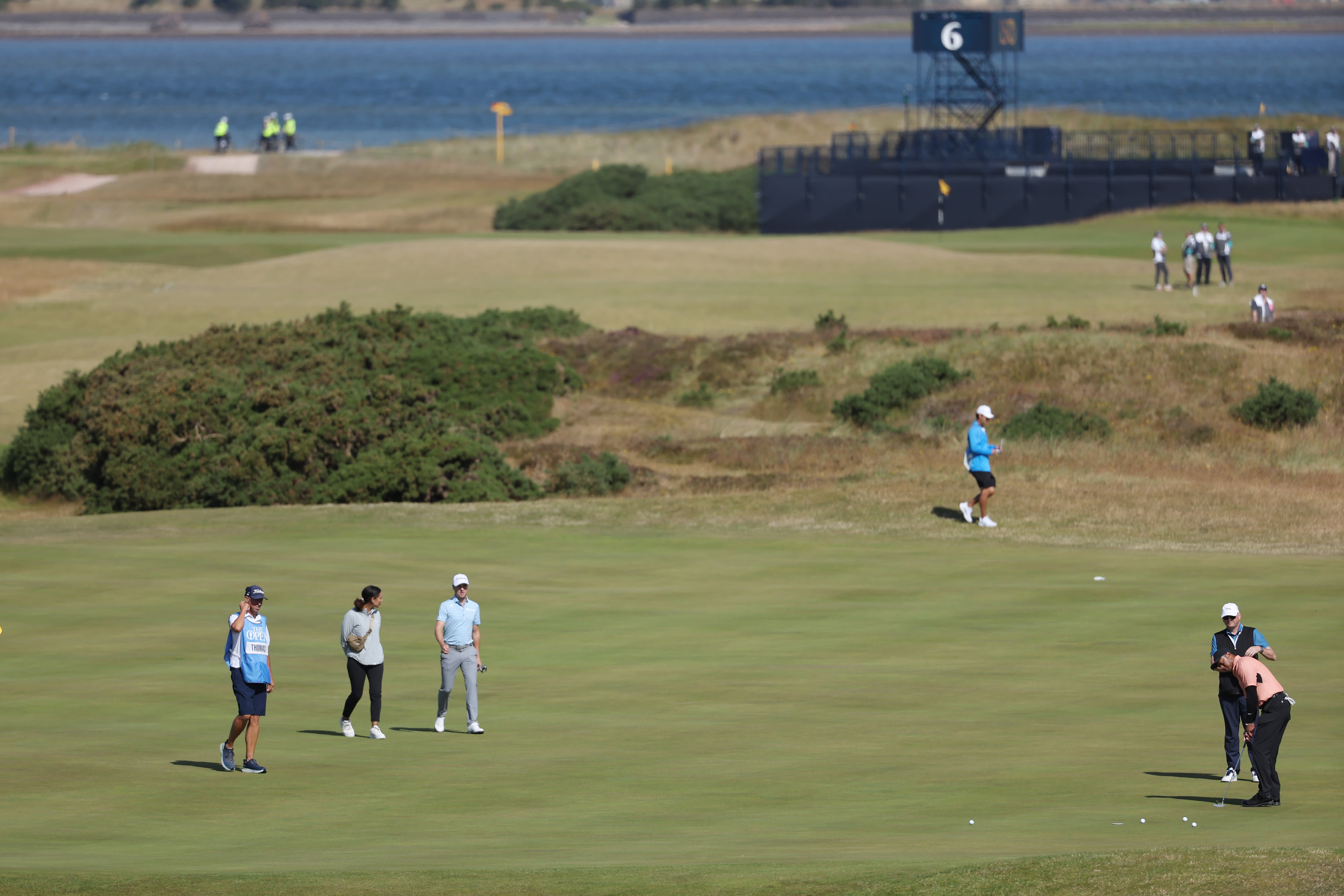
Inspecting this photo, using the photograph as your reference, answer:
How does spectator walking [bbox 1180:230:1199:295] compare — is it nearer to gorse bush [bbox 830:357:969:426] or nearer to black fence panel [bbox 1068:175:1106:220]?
gorse bush [bbox 830:357:969:426]

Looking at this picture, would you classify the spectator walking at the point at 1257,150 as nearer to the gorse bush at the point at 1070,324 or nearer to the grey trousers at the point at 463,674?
the gorse bush at the point at 1070,324

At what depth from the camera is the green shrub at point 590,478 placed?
40.0m

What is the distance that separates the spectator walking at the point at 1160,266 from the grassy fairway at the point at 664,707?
1042 inches

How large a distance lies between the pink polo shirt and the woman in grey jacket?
8.53 m

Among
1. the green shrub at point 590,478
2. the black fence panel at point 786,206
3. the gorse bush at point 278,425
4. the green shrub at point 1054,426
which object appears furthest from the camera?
the black fence panel at point 786,206

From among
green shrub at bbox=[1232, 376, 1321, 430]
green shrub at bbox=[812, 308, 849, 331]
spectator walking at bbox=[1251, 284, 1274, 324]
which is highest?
spectator walking at bbox=[1251, 284, 1274, 324]

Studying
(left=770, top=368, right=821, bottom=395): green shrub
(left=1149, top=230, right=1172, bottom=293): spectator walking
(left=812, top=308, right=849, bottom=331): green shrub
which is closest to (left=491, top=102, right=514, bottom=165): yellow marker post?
(left=812, top=308, right=849, bottom=331): green shrub

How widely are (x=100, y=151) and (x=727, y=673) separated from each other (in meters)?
101

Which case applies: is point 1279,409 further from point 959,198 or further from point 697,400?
point 959,198

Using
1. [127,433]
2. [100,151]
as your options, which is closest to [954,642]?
[127,433]

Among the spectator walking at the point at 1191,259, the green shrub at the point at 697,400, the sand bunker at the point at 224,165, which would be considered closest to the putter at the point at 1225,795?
the green shrub at the point at 697,400

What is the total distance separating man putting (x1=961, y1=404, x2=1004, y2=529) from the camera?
3228cm

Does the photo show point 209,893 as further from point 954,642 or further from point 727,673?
point 954,642

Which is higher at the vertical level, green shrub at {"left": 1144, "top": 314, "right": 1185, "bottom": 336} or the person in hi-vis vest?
green shrub at {"left": 1144, "top": 314, "right": 1185, "bottom": 336}
